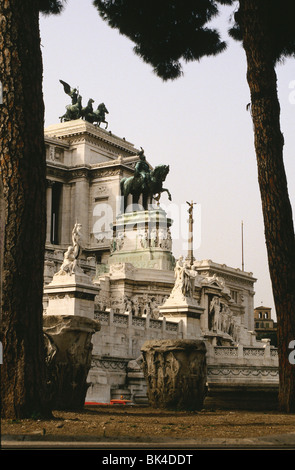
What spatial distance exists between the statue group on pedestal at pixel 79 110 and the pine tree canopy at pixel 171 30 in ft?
163

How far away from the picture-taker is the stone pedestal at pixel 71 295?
Result: 22594mm

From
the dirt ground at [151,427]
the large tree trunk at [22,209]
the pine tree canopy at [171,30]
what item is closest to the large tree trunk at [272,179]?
the pine tree canopy at [171,30]

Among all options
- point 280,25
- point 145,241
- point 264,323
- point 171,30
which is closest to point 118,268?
point 145,241

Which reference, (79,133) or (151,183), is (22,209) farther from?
(79,133)

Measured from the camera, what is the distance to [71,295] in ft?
74.5

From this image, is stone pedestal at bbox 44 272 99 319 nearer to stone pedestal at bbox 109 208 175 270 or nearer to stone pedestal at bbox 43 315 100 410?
stone pedestal at bbox 43 315 100 410

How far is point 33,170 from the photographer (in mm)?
9312

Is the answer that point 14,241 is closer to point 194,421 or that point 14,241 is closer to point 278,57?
point 194,421

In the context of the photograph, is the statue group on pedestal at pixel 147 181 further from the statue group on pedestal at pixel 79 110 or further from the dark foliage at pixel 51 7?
the dark foliage at pixel 51 7

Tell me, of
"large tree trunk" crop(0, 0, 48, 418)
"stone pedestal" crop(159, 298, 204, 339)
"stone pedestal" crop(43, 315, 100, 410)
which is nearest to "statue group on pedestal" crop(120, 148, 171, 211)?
"stone pedestal" crop(159, 298, 204, 339)

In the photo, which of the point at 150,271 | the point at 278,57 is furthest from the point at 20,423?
the point at 150,271

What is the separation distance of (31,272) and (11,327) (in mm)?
720

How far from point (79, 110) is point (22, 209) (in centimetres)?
5727

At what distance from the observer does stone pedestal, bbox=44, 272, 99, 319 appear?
890 inches
